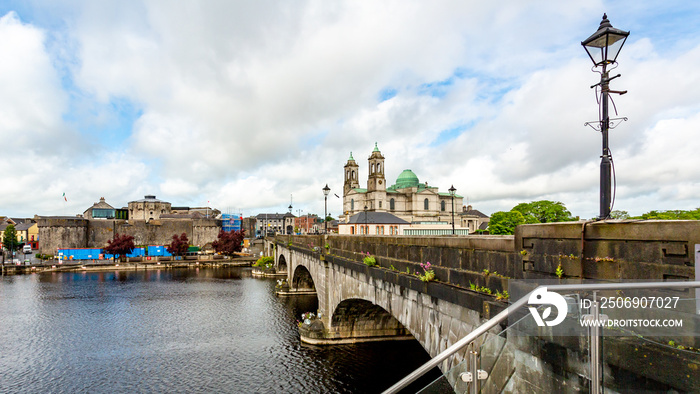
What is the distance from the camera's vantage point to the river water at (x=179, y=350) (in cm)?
2127

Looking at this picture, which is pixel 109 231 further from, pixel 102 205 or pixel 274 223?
pixel 274 223

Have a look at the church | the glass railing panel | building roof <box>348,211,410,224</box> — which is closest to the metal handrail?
the glass railing panel

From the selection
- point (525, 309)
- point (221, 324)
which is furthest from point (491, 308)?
point (221, 324)

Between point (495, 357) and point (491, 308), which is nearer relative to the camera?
point (495, 357)

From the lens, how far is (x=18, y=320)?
117ft

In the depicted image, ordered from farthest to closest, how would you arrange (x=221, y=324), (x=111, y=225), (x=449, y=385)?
(x=111, y=225), (x=221, y=324), (x=449, y=385)

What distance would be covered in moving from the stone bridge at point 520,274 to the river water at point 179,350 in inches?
265

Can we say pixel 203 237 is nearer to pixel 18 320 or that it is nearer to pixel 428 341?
pixel 18 320

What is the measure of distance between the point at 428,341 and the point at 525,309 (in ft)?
26.2

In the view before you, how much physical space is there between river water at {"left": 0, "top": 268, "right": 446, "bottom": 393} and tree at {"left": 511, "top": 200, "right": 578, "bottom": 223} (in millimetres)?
45793

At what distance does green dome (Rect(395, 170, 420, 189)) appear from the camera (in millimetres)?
126512

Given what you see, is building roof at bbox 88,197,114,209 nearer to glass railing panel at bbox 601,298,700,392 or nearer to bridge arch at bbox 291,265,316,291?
bridge arch at bbox 291,265,316,291

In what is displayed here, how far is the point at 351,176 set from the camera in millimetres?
131125

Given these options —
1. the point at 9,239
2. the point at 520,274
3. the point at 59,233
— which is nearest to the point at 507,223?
the point at 520,274
